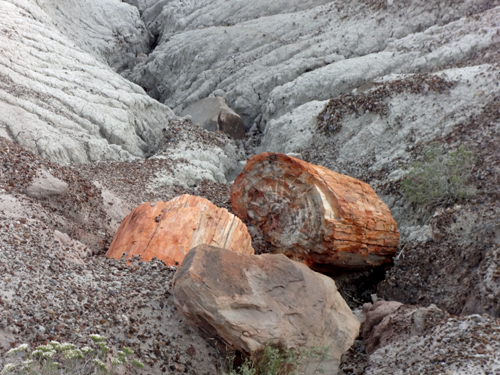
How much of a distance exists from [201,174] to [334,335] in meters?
6.24

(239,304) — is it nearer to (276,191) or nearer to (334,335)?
(334,335)

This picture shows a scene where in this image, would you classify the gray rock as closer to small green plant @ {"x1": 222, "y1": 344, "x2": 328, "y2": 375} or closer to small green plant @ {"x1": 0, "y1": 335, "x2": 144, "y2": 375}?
small green plant @ {"x1": 0, "y1": 335, "x2": 144, "y2": 375}

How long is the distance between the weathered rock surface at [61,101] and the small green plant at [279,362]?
6377mm

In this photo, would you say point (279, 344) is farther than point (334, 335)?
No

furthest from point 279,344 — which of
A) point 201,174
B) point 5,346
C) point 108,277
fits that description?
point 201,174

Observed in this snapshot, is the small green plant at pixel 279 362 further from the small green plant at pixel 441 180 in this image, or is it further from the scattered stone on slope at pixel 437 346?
the small green plant at pixel 441 180

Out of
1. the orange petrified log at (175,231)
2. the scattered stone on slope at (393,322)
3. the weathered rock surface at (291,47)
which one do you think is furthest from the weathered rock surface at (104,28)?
the scattered stone on slope at (393,322)

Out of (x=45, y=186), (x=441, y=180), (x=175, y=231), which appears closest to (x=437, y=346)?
(x=175, y=231)

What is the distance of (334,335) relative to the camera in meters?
4.62

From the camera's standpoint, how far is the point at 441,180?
7.08 metres

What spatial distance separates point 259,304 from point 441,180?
13.3 feet

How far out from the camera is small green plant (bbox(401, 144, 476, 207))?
273 inches

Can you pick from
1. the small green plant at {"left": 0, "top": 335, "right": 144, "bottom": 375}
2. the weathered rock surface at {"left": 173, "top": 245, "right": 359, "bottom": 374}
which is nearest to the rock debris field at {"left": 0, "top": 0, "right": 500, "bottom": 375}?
the weathered rock surface at {"left": 173, "top": 245, "right": 359, "bottom": 374}

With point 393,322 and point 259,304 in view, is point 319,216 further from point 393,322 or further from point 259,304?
point 259,304
